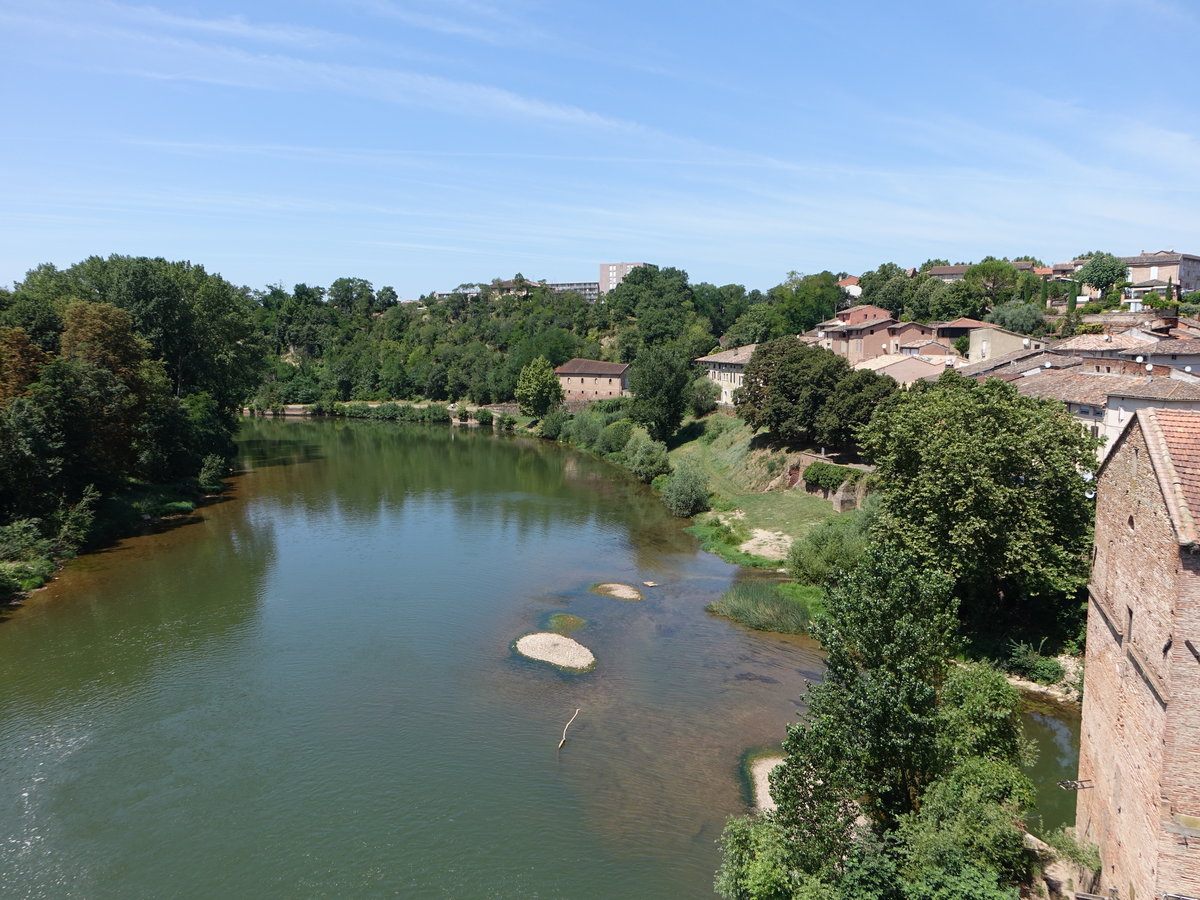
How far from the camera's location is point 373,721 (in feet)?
77.8

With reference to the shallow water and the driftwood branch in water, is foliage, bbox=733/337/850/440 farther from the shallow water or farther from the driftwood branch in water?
the driftwood branch in water

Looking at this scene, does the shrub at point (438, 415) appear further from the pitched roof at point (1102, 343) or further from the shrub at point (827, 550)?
the shrub at point (827, 550)

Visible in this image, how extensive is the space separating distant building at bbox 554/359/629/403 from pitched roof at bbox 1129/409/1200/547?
261 ft

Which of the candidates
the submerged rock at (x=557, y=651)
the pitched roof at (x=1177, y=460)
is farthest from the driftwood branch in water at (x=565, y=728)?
the pitched roof at (x=1177, y=460)

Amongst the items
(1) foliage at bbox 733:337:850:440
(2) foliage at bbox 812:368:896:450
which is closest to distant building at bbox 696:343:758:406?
(1) foliage at bbox 733:337:850:440

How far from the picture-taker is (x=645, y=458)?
62.2 m

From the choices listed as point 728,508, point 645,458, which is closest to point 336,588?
point 728,508

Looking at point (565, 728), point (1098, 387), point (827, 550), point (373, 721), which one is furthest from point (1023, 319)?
point (373, 721)

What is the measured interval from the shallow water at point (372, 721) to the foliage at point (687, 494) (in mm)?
6452

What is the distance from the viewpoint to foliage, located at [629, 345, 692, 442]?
Result: 66.9 metres

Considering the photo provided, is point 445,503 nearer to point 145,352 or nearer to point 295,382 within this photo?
point 145,352

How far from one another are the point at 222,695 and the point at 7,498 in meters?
20.9

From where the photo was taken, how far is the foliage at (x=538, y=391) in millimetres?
89688

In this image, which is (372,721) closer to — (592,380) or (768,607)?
(768,607)
